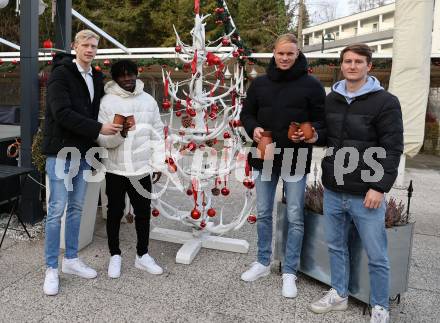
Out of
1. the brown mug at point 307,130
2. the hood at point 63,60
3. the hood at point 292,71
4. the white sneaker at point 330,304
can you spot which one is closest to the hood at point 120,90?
the hood at point 63,60

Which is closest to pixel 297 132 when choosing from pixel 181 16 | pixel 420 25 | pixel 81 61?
pixel 81 61

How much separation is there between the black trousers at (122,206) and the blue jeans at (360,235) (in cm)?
131

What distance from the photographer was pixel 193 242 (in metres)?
3.80

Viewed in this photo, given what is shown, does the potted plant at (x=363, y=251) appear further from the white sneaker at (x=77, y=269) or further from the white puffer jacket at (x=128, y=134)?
the white sneaker at (x=77, y=269)

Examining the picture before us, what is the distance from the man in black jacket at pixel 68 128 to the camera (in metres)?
2.82

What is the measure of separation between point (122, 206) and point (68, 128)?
685 mm

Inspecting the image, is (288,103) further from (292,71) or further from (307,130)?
(307,130)

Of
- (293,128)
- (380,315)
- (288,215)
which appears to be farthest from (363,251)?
(293,128)

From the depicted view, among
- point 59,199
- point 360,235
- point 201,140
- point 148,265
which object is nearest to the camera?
point 360,235

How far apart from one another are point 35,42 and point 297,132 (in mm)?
2780

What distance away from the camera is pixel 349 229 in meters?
2.78

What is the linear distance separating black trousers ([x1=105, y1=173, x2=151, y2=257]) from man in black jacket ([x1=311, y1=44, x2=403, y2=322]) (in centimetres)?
131

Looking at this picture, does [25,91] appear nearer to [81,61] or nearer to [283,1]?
[81,61]

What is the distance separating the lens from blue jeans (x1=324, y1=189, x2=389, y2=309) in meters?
2.49
